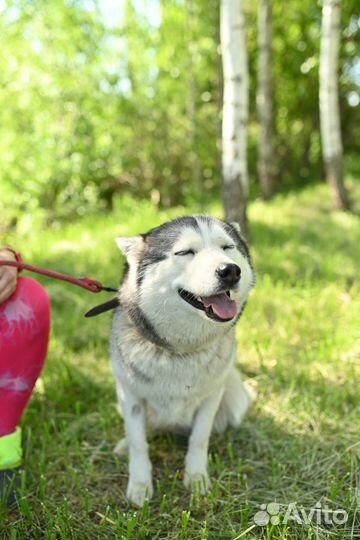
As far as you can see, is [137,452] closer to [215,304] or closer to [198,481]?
[198,481]

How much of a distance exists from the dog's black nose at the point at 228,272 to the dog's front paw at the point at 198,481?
3.01ft

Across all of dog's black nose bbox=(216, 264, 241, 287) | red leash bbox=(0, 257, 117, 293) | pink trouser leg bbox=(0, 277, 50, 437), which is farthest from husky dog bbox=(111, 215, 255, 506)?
pink trouser leg bbox=(0, 277, 50, 437)

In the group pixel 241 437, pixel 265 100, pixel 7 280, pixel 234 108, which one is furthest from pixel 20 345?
pixel 265 100

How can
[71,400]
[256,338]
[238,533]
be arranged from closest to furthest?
[238,533]
[71,400]
[256,338]

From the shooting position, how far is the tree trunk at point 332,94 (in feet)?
22.6

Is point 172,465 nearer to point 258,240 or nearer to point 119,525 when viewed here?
point 119,525

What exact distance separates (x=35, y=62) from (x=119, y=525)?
7.62 meters

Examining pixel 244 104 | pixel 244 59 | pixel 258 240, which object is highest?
pixel 244 59

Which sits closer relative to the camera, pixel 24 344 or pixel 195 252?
pixel 195 252

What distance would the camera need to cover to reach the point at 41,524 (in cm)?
198

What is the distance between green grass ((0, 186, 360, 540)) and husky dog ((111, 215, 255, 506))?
171 mm

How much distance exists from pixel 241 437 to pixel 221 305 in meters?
0.94

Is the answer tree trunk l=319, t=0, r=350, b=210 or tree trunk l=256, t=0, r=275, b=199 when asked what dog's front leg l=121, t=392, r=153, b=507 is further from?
tree trunk l=256, t=0, r=275, b=199

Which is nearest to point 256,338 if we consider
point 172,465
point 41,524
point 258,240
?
point 172,465
